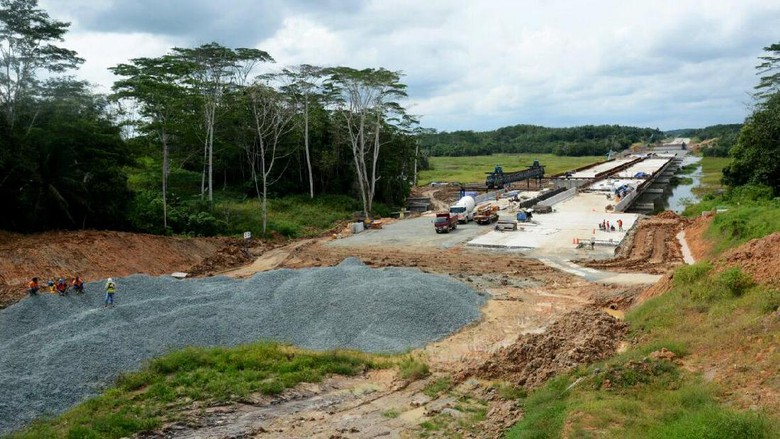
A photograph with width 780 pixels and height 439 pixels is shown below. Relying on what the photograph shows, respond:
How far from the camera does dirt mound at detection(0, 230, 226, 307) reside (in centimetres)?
2428

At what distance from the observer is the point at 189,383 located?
1366cm

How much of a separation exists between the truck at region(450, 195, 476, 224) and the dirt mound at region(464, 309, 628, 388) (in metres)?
27.2

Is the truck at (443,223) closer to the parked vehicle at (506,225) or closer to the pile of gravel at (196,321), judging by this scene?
the parked vehicle at (506,225)

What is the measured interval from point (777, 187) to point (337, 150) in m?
38.6

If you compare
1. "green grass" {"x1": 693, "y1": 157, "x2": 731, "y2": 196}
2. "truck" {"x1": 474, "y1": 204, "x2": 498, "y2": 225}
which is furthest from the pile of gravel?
"green grass" {"x1": 693, "y1": 157, "x2": 731, "y2": 196}

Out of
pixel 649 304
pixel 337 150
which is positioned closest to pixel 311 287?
pixel 649 304

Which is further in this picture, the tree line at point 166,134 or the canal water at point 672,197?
the canal water at point 672,197

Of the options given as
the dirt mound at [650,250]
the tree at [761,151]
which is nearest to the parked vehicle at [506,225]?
the dirt mound at [650,250]

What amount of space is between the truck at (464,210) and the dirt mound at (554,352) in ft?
89.1

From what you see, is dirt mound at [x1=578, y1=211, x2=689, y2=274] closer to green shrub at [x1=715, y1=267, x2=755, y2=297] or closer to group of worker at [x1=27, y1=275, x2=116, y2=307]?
green shrub at [x1=715, y1=267, x2=755, y2=297]

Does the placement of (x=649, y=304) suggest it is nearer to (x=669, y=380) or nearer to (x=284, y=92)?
(x=669, y=380)

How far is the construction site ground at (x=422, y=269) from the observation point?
11938 mm

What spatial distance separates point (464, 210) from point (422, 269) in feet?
50.4

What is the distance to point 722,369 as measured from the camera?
34.7 feet
